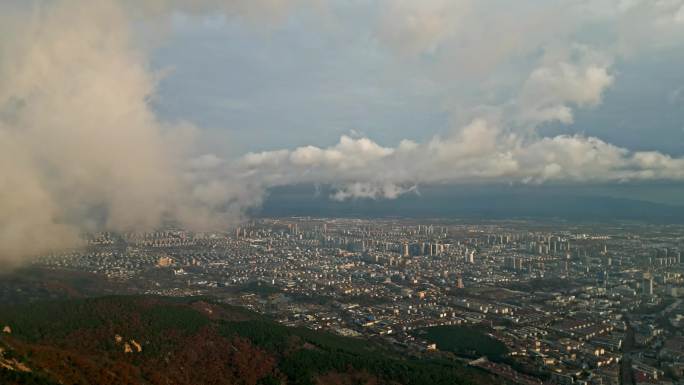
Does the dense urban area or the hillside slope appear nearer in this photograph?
the hillside slope

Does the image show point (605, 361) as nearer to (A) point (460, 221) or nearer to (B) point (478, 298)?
(B) point (478, 298)

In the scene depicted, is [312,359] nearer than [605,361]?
Yes

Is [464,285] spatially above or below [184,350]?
below

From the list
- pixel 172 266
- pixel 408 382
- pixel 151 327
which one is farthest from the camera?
pixel 172 266

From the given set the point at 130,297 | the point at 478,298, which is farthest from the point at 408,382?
the point at 478,298

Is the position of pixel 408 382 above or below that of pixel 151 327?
below

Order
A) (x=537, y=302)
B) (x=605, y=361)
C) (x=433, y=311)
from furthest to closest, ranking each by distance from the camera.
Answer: (x=537, y=302)
(x=433, y=311)
(x=605, y=361)

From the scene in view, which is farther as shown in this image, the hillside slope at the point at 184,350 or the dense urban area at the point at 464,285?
the dense urban area at the point at 464,285

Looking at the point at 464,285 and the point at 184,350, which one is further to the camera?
the point at 464,285
